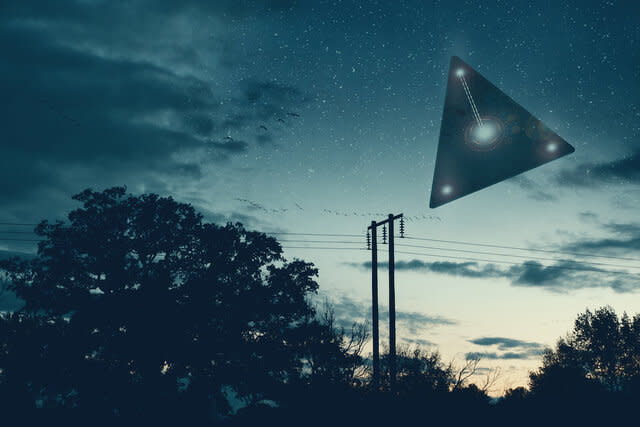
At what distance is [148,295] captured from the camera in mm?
24906

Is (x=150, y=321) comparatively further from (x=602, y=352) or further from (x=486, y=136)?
(x=602, y=352)

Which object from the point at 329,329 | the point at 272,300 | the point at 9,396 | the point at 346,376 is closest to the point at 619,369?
the point at 329,329

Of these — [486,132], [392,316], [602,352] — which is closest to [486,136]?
[486,132]

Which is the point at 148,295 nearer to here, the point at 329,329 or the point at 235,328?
the point at 235,328

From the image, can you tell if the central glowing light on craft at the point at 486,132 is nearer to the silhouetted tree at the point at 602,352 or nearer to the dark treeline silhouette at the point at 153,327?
the dark treeline silhouette at the point at 153,327

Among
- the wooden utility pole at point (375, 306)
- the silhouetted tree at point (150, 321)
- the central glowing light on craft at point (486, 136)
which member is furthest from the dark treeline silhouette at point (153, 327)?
the central glowing light on craft at point (486, 136)

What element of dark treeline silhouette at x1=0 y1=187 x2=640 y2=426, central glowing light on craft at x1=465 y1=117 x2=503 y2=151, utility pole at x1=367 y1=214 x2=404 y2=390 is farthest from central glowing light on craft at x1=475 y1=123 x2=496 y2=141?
dark treeline silhouette at x1=0 y1=187 x2=640 y2=426

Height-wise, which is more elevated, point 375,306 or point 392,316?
point 375,306

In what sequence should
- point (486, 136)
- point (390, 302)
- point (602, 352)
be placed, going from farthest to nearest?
point (602, 352)
point (390, 302)
point (486, 136)

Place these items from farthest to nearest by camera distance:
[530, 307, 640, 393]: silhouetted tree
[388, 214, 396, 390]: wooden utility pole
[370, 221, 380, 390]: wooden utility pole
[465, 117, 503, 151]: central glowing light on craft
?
[530, 307, 640, 393]: silhouetted tree
[370, 221, 380, 390]: wooden utility pole
[388, 214, 396, 390]: wooden utility pole
[465, 117, 503, 151]: central glowing light on craft

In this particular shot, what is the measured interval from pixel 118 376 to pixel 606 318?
192 ft

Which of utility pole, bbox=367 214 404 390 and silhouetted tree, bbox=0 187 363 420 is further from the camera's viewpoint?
silhouetted tree, bbox=0 187 363 420

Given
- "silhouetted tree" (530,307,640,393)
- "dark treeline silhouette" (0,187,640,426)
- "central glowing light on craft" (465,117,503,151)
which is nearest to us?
"central glowing light on craft" (465,117,503,151)

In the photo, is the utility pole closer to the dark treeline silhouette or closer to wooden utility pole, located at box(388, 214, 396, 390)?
wooden utility pole, located at box(388, 214, 396, 390)
